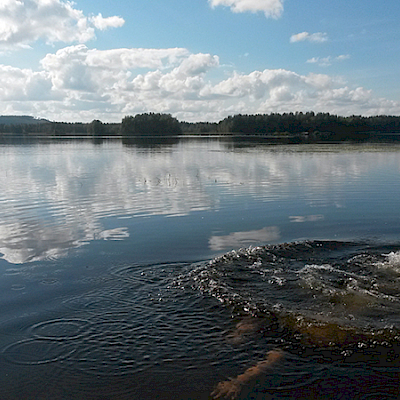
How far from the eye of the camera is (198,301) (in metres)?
10.1

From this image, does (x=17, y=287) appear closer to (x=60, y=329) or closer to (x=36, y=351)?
(x=60, y=329)

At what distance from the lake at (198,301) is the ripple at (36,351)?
0.03 metres

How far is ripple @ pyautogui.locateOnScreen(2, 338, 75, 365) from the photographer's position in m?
7.79

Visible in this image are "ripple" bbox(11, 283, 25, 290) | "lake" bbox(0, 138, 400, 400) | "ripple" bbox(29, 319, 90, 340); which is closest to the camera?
"lake" bbox(0, 138, 400, 400)

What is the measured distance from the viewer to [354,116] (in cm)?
19712

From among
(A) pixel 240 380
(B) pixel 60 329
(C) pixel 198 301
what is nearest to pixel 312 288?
(C) pixel 198 301

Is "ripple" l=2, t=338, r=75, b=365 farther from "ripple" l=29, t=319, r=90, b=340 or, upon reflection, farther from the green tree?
the green tree

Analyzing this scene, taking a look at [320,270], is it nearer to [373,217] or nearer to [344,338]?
[344,338]

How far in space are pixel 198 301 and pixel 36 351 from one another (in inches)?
148

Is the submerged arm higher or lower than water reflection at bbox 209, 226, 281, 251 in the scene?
lower

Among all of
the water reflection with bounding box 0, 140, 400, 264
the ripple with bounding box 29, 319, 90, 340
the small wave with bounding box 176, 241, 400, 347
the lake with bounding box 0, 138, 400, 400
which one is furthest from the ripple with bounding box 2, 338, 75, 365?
the water reflection with bounding box 0, 140, 400, 264

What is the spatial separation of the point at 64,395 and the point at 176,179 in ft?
88.0

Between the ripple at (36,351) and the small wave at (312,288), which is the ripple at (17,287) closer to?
the ripple at (36,351)

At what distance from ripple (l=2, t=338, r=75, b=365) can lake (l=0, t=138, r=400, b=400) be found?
33 millimetres
